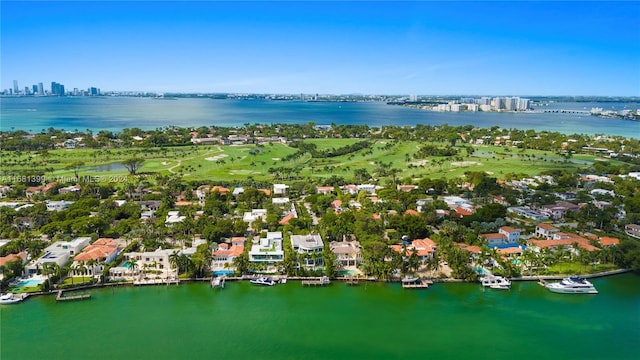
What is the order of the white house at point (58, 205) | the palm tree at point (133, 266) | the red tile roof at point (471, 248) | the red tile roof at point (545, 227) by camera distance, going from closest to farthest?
the palm tree at point (133, 266), the red tile roof at point (471, 248), the red tile roof at point (545, 227), the white house at point (58, 205)

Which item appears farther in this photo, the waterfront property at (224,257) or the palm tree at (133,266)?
the waterfront property at (224,257)

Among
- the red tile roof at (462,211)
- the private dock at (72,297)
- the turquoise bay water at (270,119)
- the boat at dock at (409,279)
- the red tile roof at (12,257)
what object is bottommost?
the private dock at (72,297)

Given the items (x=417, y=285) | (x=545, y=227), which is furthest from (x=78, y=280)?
(x=545, y=227)

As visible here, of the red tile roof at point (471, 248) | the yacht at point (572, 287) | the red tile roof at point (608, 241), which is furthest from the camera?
the red tile roof at point (608, 241)

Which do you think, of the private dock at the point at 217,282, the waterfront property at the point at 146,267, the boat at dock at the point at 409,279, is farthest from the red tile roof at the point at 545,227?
the waterfront property at the point at 146,267

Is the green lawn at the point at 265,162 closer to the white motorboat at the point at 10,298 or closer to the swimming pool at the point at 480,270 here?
the swimming pool at the point at 480,270

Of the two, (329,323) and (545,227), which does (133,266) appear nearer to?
(329,323)

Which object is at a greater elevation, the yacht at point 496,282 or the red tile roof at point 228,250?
the red tile roof at point 228,250
